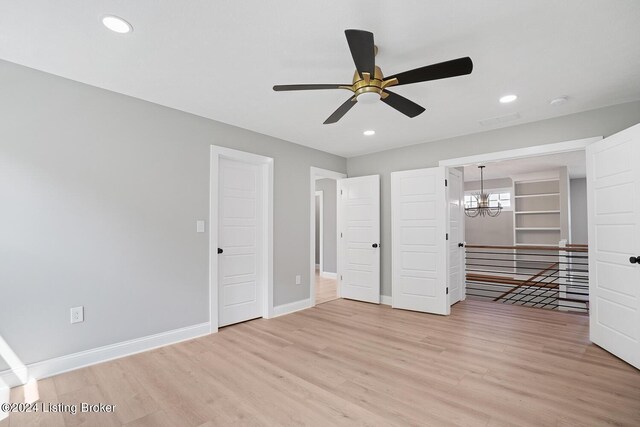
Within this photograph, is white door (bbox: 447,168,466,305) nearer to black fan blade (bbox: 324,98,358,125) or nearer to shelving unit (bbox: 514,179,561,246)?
black fan blade (bbox: 324,98,358,125)

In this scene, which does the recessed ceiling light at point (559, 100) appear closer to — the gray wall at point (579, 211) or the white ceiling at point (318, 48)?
the white ceiling at point (318, 48)

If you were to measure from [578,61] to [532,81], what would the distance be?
360mm

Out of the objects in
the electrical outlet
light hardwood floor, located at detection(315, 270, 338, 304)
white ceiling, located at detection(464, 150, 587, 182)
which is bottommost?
light hardwood floor, located at detection(315, 270, 338, 304)

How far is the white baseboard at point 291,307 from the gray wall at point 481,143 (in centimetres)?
132

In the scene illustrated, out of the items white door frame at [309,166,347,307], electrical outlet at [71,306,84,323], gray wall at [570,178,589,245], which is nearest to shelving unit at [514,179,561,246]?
gray wall at [570,178,589,245]

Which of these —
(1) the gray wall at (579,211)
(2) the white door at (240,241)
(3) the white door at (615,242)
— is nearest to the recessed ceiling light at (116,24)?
(2) the white door at (240,241)

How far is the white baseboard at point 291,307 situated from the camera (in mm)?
4341

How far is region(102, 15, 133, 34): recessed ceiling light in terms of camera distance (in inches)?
75.9

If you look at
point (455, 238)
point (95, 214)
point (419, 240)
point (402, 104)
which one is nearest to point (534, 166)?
point (455, 238)

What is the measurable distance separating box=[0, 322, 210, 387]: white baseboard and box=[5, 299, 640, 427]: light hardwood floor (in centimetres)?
10

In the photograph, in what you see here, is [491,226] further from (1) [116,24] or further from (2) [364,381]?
(1) [116,24]

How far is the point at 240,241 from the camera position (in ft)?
13.3

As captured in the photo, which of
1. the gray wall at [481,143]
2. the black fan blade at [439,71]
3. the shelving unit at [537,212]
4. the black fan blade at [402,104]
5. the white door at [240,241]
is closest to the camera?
the black fan blade at [439,71]

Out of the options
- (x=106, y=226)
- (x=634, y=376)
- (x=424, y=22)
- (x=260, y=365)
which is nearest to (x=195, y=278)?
(x=106, y=226)
